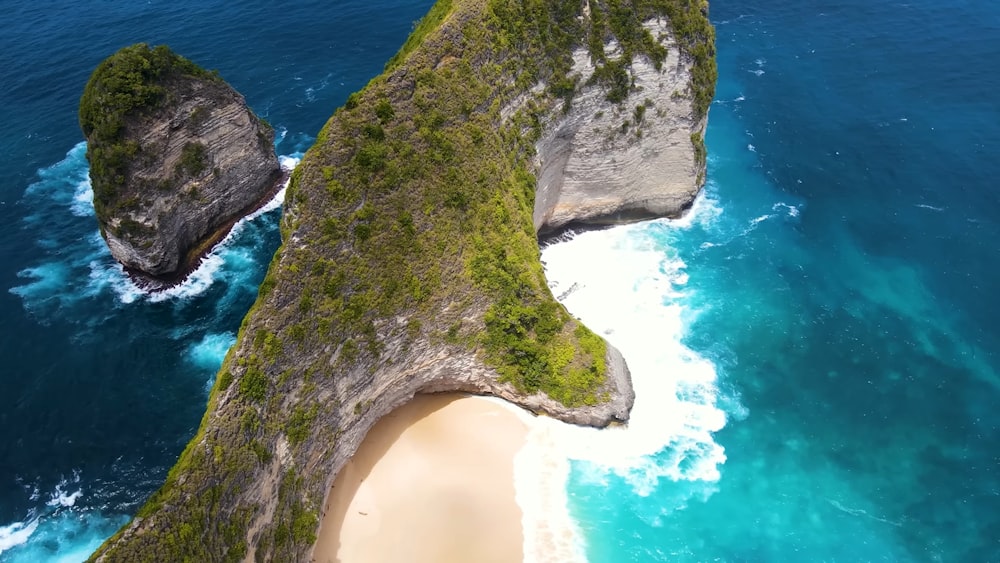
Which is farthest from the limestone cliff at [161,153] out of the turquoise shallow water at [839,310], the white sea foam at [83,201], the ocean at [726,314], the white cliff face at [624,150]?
the turquoise shallow water at [839,310]

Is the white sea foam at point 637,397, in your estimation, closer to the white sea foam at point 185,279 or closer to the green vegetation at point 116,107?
the white sea foam at point 185,279

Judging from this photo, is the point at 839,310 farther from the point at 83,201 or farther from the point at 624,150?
the point at 83,201

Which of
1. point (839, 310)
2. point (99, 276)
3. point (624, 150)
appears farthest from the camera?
point (99, 276)

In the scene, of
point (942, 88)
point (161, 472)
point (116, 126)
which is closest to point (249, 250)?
point (116, 126)

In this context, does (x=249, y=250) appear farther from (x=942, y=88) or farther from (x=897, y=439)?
(x=942, y=88)

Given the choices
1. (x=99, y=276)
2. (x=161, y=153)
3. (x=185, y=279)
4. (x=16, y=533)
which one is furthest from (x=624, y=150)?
(x=16, y=533)
